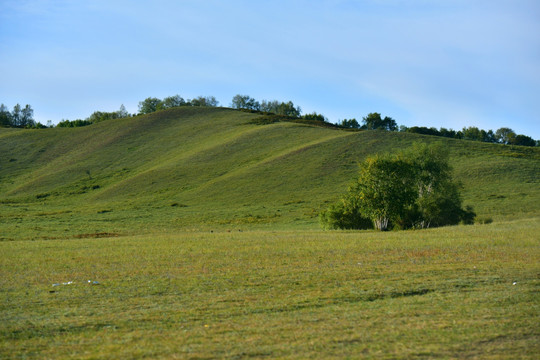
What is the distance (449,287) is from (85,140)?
113032mm

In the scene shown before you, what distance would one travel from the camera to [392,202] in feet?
152

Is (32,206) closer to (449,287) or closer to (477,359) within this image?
(449,287)

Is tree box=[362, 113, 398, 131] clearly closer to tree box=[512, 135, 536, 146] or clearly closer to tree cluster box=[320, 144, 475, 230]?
tree box=[512, 135, 536, 146]

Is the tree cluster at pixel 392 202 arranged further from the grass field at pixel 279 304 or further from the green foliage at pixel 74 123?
the green foliage at pixel 74 123

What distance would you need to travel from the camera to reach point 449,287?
1625 cm

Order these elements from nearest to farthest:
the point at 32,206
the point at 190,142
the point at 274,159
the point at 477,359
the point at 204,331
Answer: the point at 477,359
the point at 204,331
the point at 32,206
the point at 274,159
the point at 190,142

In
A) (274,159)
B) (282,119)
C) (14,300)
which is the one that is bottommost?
(14,300)

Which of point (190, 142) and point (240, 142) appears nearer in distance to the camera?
point (240, 142)

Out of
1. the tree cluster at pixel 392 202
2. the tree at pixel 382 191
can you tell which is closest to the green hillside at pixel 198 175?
the tree cluster at pixel 392 202

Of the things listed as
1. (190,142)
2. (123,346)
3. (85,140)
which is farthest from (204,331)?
(85,140)

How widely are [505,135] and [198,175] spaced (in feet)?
380

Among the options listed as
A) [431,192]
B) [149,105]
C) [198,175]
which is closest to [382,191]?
[431,192]

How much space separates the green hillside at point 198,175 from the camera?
191 feet

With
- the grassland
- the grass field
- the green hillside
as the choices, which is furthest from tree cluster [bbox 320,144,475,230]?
the grass field
